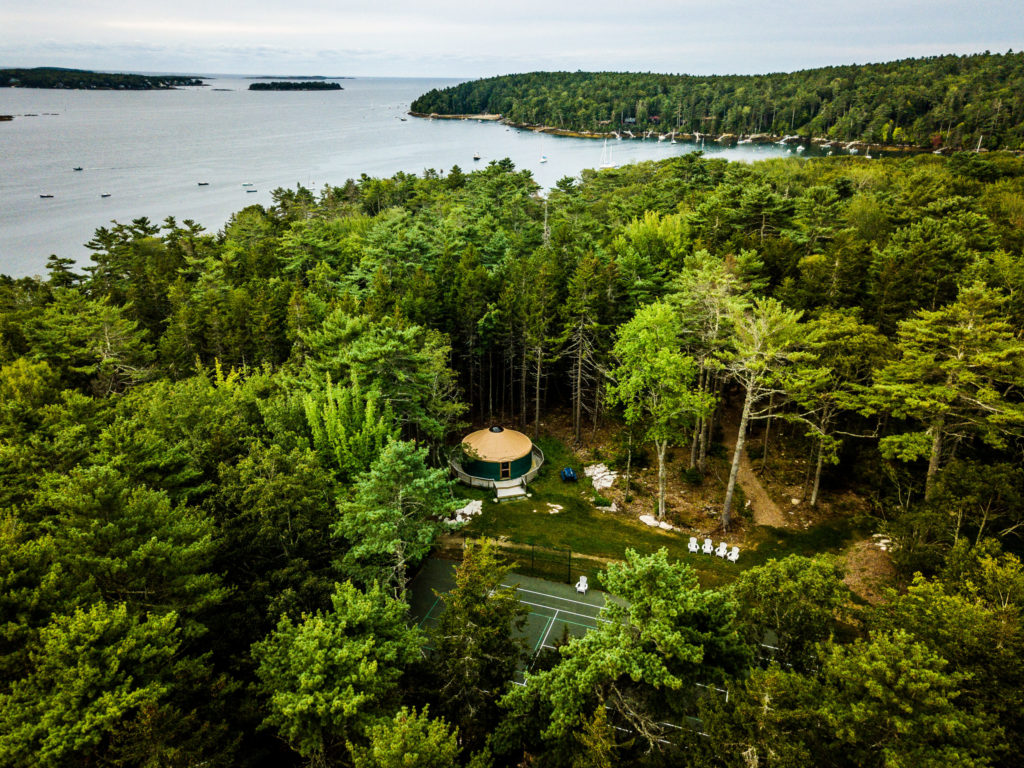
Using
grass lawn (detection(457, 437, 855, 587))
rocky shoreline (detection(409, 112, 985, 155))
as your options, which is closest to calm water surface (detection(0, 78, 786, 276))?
rocky shoreline (detection(409, 112, 985, 155))

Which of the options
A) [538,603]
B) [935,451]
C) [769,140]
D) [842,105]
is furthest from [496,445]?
[769,140]

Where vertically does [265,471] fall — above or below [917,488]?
above

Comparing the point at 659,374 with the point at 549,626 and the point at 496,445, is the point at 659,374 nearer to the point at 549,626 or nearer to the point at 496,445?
the point at 496,445

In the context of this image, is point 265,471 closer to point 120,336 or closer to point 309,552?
point 309,552

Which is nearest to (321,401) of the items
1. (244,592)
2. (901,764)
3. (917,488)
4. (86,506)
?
(244,592)

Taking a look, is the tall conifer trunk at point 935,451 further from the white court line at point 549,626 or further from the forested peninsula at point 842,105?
the forested peninsula at point 842,105
